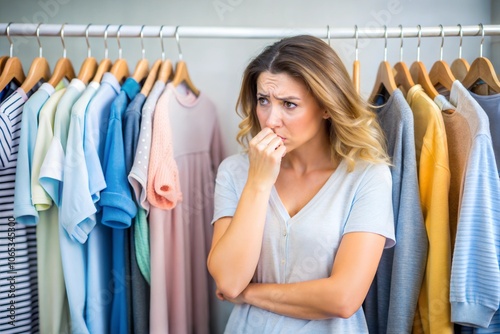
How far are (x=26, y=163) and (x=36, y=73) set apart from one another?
13.0 inches

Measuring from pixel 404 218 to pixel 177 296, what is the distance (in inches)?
27.7

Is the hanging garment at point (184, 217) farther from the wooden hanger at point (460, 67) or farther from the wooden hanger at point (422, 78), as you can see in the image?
the wooden hanger at point (460, 67)

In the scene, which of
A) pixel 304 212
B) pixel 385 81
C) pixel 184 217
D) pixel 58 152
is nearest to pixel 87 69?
pixel 58 152

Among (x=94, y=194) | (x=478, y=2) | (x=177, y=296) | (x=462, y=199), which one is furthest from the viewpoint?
(x=478, y=2)

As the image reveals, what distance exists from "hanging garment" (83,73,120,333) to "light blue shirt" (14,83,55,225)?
0.15 m

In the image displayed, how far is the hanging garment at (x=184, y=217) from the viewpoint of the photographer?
133cm

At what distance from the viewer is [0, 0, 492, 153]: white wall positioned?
5.82ft

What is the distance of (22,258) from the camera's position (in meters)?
1.33

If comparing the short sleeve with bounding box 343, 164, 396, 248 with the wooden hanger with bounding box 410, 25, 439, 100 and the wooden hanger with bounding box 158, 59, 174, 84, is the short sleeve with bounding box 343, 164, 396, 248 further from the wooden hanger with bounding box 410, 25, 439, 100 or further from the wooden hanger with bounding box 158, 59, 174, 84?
the wooden hanger with bounding box 158, 59, 174, 84

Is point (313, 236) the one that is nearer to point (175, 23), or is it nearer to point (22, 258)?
point (22, 258)

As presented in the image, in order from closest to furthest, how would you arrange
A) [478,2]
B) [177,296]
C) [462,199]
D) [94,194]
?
[462,199]
[94,194]
[177,296]
[478,2]

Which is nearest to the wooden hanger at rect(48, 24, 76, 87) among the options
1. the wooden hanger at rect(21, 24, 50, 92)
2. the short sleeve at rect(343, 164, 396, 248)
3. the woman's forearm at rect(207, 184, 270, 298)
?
the wooden hanger at rect(21, 24, 50, 92)

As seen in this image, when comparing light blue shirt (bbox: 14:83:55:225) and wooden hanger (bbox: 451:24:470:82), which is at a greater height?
wooden hanger (bbox: 451:24:470:82)

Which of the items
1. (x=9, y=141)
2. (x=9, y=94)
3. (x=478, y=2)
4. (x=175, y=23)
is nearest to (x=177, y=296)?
(x=9, y=141)
